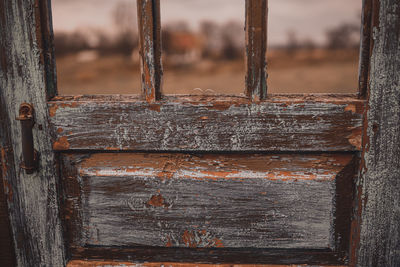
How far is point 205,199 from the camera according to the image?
0.73m

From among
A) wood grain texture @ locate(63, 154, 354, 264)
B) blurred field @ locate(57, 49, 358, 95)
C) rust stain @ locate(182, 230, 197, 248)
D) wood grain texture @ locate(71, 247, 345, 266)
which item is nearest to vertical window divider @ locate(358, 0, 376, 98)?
wood grain texture @ locate(63, 154, 354, 264)

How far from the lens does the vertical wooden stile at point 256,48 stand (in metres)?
0.66

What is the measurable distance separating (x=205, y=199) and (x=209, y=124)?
185 mm

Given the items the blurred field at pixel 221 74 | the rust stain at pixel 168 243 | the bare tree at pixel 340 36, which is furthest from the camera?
the blurred field at pixel 221 74

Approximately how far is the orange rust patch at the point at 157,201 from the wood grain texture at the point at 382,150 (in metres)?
0.47

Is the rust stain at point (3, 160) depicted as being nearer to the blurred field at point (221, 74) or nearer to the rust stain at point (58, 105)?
→ the rust stain at point (58, 105)

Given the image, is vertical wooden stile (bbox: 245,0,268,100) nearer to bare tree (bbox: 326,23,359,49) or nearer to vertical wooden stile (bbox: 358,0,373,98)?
vertical wooden stile (bbox: 358,0,373,98)

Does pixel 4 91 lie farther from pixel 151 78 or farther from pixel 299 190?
pixel 299 190

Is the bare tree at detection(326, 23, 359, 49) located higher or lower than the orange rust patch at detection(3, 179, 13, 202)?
higher

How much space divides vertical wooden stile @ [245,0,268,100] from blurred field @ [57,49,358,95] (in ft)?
14.7

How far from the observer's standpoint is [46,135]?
718 mm

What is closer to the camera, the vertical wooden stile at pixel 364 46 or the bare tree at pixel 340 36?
the vertical wooden stile at pixel 364 46

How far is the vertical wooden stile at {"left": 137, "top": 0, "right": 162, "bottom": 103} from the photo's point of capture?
67 centimetres

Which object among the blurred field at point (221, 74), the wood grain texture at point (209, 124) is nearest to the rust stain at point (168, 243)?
the wood grain texture at point (209, 124)
